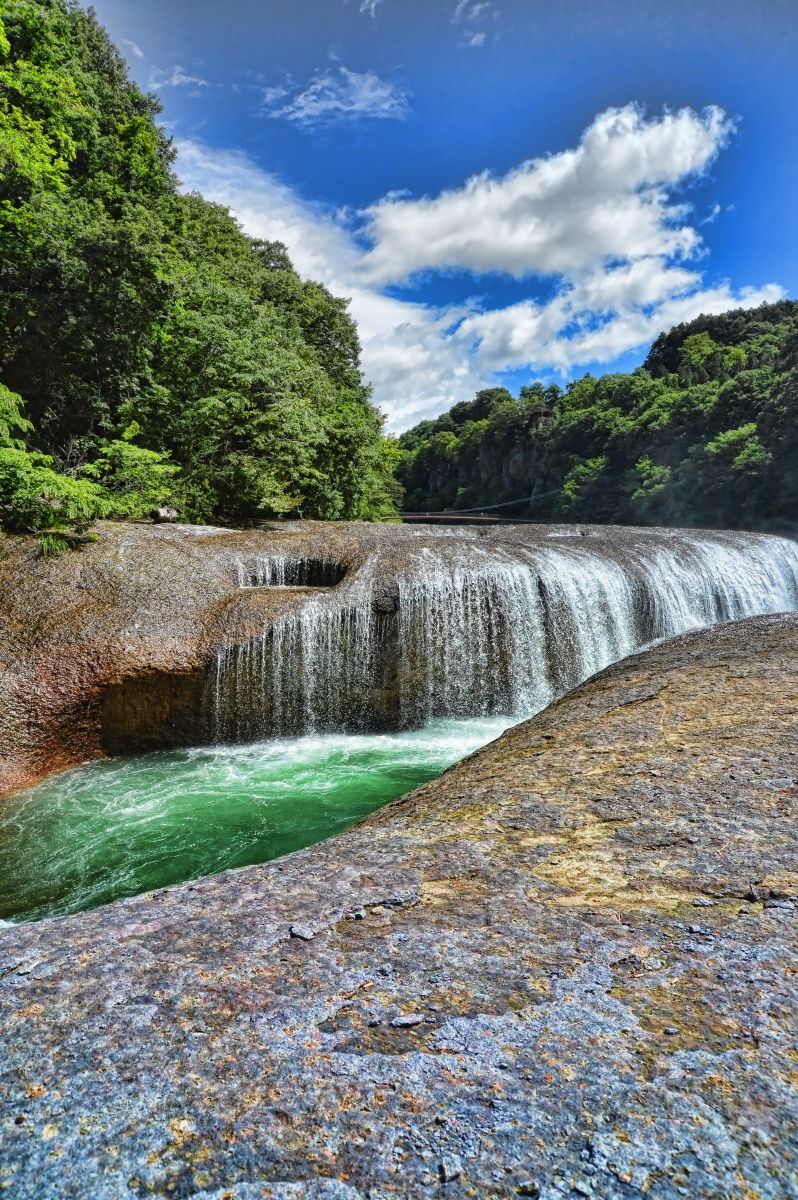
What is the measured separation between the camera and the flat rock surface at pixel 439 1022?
1124mm

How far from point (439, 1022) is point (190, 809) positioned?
601 centimetres

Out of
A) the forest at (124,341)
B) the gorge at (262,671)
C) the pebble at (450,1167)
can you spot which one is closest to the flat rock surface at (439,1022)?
the pebble at (450,1167)

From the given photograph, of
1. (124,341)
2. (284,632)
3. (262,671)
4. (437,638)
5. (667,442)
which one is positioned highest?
(667,442)

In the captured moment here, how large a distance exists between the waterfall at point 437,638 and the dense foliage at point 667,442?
87.3 ft

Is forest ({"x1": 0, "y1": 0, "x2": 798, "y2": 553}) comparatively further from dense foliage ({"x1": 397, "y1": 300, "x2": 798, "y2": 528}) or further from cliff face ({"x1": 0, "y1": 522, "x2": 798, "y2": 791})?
dense foliage ({"x1": 397, "y1": 300, "x2": 798, "y2": 528})

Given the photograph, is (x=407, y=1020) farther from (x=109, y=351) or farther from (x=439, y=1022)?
(x=109, y=351)

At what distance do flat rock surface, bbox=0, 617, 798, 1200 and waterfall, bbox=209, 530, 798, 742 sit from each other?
6708 mm

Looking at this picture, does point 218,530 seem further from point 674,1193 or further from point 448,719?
point 674,1193

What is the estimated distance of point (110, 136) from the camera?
17.9 m

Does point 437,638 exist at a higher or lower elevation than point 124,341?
lower

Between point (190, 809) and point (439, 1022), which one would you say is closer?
point (439, 1022)

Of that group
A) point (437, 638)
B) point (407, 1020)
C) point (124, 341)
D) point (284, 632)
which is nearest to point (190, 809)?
point (284, 632)

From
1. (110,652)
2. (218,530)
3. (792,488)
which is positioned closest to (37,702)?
Answer: (110,652)

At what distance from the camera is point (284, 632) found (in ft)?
30.7
